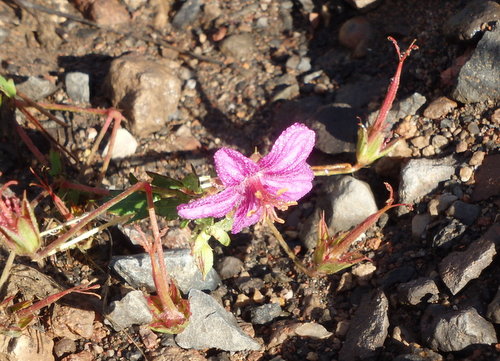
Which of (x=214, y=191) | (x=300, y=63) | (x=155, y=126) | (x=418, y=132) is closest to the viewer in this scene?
(x=214, y=191)

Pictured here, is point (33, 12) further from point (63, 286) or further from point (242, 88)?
point (63, 286)

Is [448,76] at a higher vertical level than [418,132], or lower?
higher

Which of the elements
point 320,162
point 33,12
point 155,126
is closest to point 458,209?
point 320,162

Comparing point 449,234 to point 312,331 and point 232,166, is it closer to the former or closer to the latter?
point 312,331

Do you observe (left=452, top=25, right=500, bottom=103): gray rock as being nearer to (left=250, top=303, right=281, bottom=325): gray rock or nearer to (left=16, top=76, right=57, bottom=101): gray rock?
(left=250, top=303, right=281, bottom=325): gray rock

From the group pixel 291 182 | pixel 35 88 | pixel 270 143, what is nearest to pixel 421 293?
pixel 291 182

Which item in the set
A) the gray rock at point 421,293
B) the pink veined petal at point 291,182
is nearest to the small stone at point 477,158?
the gray rock at point 421,293

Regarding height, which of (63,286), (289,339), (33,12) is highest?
(33,12)
